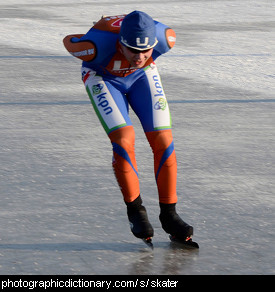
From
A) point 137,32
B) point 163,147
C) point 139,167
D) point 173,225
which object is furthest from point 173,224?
point 139,167

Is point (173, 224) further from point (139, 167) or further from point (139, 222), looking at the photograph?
point (139, 167)

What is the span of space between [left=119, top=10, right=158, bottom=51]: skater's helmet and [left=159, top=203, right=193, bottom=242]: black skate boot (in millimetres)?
1070

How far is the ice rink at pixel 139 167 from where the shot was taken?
17.4ft

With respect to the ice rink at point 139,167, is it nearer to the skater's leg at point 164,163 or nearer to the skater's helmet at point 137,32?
the skater's leg at point 164,163

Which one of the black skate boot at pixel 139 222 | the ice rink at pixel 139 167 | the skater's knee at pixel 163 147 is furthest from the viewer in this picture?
the skater's knee at pixel 163 147

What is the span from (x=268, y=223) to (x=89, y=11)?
14.0 meters

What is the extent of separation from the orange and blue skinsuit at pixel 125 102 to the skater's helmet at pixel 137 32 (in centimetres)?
24

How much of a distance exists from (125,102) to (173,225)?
0.90m

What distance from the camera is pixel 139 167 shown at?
7.44m

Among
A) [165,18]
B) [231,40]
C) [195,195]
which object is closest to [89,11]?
[165,18]

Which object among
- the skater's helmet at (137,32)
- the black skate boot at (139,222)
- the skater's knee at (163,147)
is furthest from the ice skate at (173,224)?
the skater's helmet at (137,32)

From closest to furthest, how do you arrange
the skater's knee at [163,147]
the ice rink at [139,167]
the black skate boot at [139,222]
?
1. the ice rink at [139,167]
2. the black skate boot at [139,222]
3. the skater's knee at [163,147]

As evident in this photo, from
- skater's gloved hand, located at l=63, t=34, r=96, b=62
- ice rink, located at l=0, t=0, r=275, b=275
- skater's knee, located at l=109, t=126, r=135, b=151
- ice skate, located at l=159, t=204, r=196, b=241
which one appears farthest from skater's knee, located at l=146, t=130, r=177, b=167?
skater's gloved hand, located at l=63, t=34, r=96, b=62
